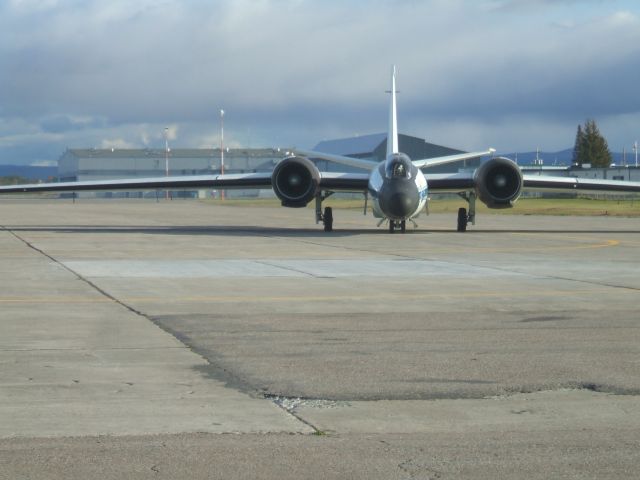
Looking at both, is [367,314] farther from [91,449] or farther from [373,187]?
[373,187]

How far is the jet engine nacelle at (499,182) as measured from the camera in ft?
120

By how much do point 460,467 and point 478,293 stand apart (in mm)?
10352

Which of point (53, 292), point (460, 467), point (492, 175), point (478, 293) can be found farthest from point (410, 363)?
point (492, 175)

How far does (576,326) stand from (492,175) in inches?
973

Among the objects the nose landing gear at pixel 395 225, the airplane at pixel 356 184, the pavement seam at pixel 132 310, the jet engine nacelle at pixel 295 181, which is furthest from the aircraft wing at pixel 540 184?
the pavement seam at pixel 132 310

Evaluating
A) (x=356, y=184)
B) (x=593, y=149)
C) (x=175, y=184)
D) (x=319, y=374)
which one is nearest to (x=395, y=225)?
(x=356, y=184)

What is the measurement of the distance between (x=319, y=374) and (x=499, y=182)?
2850 centimetres

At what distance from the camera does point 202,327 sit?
12.2 metres

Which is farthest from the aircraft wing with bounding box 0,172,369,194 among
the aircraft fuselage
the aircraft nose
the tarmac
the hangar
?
the hangar

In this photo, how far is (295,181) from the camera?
37.2 meters

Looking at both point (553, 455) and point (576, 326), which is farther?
point (576, 326)

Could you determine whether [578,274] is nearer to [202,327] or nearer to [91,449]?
[202,327]

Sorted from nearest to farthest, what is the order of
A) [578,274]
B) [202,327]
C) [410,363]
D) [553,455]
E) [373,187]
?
[553,455] < [410,363] < [202,327] < [578,274] < [373,187]

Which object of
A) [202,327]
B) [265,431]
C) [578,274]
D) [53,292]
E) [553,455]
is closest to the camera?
[553,455]
